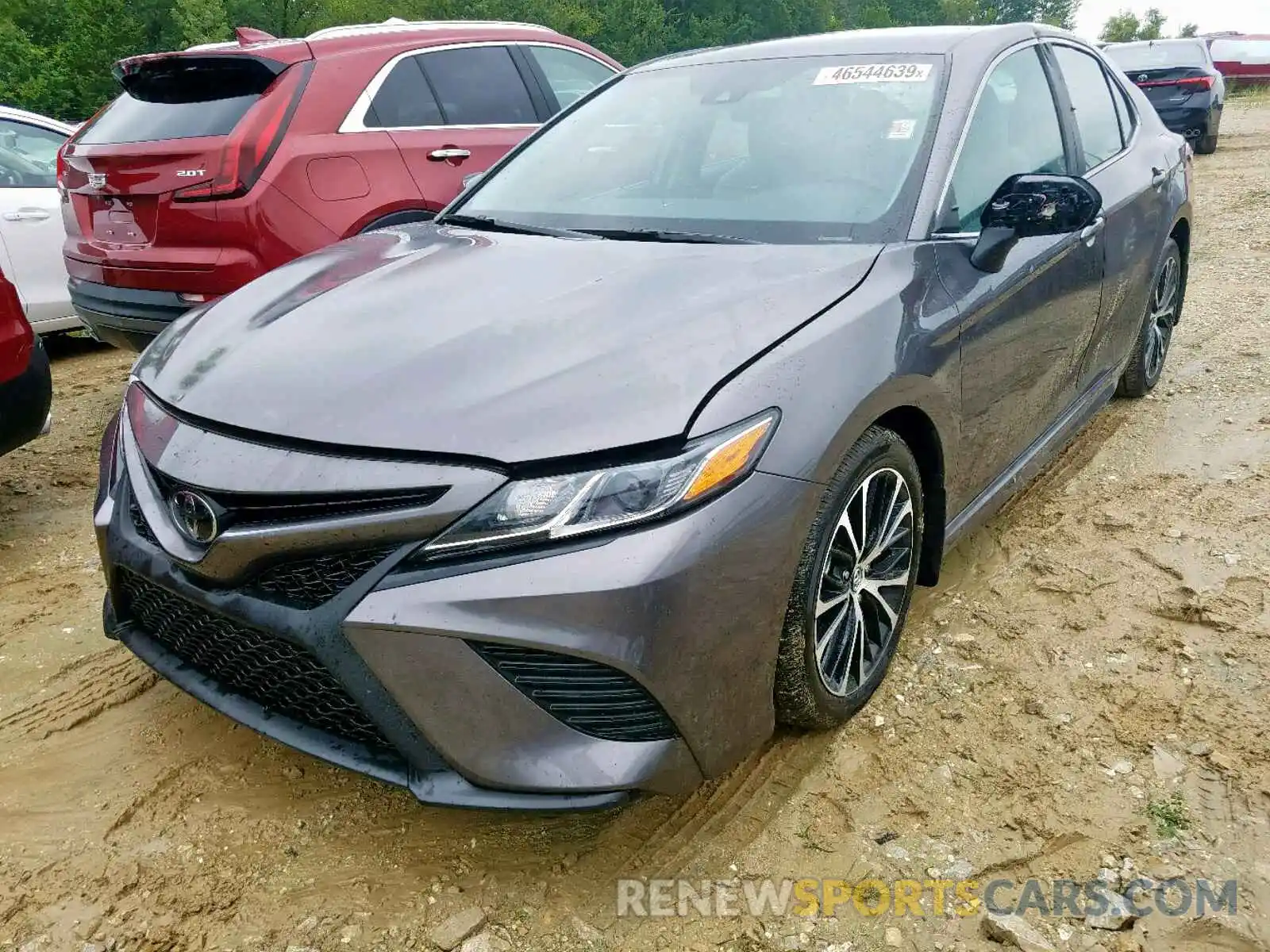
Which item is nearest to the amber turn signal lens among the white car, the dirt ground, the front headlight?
the front headlight

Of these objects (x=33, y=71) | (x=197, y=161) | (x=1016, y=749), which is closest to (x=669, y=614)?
(x=1016, y=749)

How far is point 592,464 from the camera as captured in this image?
69.4 inches

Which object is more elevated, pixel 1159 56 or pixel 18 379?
pixel 18 379

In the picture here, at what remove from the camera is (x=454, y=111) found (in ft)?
16.0

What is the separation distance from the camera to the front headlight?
1730 mm

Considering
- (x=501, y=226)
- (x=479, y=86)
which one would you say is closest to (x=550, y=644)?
(x=501, y=226)

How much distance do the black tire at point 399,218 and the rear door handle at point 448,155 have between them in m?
0.26

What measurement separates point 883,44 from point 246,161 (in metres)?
2.56

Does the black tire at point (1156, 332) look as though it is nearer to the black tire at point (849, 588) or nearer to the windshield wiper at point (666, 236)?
the black tire at point (849, 588)

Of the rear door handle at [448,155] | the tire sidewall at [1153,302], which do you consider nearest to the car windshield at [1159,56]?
the tire sidewall at [1153,302]

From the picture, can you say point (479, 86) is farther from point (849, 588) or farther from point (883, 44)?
point (849, 588)

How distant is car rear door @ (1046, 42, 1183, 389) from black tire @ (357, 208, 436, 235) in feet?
8.89

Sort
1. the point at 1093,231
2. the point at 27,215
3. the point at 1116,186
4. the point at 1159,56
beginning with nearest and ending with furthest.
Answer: the point at 1093,231 → the point at 1116,186 → the point at 27,215 → the point at 1159,56

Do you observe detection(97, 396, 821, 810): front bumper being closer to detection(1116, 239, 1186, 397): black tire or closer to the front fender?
the front fender
